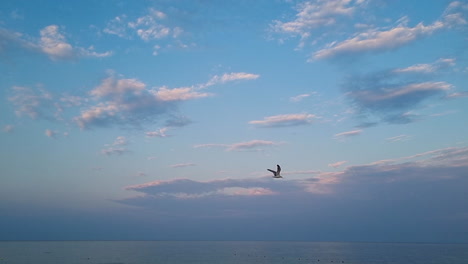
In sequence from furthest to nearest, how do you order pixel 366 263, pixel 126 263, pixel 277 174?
pixel 366 263 → pixel 126 263 → pixel 277 174

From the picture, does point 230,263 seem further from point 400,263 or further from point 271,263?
point 400,263

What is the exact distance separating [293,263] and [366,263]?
22908 mm

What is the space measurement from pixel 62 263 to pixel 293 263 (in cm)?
6962

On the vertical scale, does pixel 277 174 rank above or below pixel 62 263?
above

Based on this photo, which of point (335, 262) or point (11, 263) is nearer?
point (11, 263)

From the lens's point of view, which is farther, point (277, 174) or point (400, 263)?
point (400, 263)

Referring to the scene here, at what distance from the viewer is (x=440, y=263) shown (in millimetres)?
114812

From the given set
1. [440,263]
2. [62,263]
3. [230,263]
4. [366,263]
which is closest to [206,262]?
[230,263]

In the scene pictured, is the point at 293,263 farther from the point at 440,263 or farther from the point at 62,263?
the point at 62,263

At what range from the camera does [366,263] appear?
11219 cm

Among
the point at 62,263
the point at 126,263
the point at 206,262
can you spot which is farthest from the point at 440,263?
the point at 62,263

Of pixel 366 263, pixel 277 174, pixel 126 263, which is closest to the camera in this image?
pixel 277 174

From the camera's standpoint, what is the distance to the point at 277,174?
42344 millimetres

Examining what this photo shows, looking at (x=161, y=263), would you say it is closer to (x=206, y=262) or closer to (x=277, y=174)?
(x=206, y=262)
